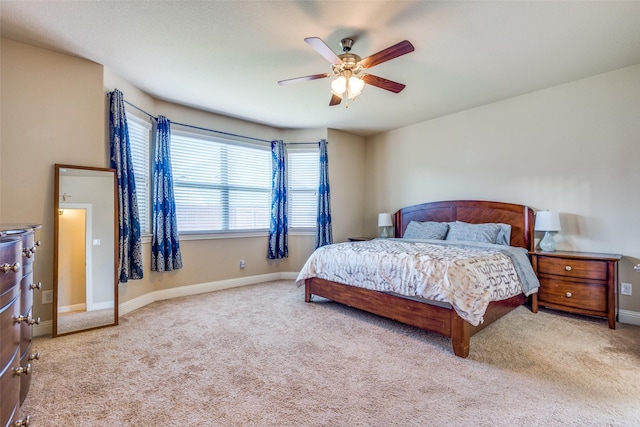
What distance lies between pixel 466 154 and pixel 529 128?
80 cm

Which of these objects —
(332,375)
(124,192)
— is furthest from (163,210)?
(332,375)

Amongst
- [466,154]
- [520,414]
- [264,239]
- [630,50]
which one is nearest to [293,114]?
[264,239]

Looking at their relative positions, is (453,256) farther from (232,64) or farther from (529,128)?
(232,64)

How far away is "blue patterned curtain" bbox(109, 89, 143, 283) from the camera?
10.2 ft

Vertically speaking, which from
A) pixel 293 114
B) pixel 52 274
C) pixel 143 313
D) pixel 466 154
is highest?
pixel 293 114

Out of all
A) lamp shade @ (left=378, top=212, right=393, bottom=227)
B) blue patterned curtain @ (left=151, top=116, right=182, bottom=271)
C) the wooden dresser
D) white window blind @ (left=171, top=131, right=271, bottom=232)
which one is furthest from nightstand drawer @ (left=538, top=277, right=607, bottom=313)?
blue patterned curtain @ (left=151, top=116, right=182, bottom=271)

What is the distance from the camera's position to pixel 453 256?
105 inches

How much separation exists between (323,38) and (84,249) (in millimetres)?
2971

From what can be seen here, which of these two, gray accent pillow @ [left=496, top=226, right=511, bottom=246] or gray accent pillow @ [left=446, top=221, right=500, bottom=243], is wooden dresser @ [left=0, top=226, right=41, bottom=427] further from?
gray accent pillow @ [left=496, top=226, right=511, bottom=246]

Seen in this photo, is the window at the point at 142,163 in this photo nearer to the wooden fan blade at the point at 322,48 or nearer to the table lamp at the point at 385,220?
the wooden fan blade at the point at 322,48

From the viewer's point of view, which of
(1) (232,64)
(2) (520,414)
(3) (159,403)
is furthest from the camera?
(1) (232,64)

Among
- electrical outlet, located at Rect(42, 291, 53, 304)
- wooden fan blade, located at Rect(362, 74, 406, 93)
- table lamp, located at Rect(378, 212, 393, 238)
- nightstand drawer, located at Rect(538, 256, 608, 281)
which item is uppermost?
wooden fan blade, located at Rect(362, 74, 406, 93)

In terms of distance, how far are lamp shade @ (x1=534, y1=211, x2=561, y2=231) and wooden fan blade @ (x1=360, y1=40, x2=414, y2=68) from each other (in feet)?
8.30

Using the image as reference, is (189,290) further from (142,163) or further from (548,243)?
(548,243)
